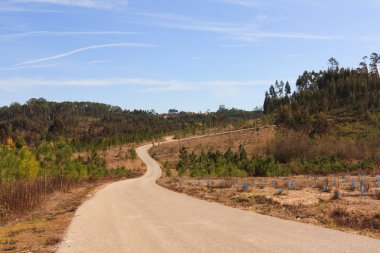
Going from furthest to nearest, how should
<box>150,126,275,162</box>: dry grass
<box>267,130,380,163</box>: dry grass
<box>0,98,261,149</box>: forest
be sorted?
<box>0,98,261,149</box>: forest → <box>150,126,275,162</box>: dry grass → <box>267,130,380,163</box>: dry grass

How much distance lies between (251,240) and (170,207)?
8011 millimetres

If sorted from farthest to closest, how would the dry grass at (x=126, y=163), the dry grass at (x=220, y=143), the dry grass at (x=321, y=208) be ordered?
the dry grass at (x=220, y=143) → the dry grass at (x=126, y=163) → the dry grass at (x=321, y=208)

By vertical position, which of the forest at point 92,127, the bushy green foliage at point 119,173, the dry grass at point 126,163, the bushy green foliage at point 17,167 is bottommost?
→ the bushy green foliage at point 119,173

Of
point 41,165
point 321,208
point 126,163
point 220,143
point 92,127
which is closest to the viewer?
point 321,208

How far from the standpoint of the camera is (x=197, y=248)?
347 inches

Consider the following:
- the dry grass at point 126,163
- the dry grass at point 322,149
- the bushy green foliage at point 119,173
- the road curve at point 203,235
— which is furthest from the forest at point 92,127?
the road curve at point 203,235

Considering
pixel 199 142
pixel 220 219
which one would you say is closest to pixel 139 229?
pixel 220 219

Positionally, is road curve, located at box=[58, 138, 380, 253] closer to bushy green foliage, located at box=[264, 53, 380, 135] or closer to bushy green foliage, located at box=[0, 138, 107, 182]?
bushy green foliage, located at box=[0, 138, 107, 182]

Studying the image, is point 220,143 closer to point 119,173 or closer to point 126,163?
point 126,163

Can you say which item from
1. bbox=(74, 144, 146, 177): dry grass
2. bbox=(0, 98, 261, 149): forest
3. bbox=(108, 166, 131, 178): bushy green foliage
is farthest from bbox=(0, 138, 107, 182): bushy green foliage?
bbox=(0, 98, 261, 149): forest

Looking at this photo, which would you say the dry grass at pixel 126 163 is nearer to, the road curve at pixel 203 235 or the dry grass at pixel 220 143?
the dry grass at pixel 220 143

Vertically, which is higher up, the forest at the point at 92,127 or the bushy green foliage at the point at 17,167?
the forest at the point at 92,127

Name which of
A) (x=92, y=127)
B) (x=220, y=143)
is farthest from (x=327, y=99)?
(x=92, y=127)

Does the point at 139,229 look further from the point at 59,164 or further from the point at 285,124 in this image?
the point at 285,124
